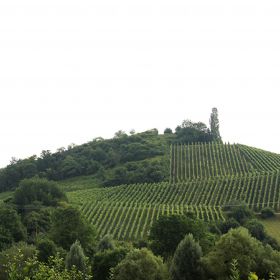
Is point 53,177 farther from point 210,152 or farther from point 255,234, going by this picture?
point 255,234

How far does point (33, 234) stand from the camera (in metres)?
66.9

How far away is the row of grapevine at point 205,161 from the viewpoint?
103 metres

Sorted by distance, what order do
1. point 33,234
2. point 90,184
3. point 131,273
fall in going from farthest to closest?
point 90,184, point 33,234, point 131,273

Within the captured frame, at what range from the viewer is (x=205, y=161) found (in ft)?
368

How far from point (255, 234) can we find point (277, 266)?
2492cm

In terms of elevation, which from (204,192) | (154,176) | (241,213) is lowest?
(241,213)

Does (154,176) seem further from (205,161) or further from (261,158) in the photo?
(261,158)

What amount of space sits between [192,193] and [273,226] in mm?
21288

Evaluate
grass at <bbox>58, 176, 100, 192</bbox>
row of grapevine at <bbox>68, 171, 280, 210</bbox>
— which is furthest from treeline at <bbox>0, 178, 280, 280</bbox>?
grass at <bbox>58, 176, 100, 192</bbox>

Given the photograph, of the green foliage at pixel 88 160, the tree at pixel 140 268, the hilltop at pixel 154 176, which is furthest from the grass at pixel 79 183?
the tree at pixel 140 268

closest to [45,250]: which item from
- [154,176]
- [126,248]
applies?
[126,248]

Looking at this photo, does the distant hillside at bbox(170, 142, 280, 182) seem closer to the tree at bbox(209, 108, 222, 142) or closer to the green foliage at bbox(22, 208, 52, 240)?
the tree at bbox(209, 108, 222, 142)

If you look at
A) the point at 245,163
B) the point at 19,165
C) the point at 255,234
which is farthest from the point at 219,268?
the point at 19,165

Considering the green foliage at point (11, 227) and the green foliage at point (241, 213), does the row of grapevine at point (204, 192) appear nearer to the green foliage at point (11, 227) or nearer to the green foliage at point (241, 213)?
the green foliage at point (241, 213)
